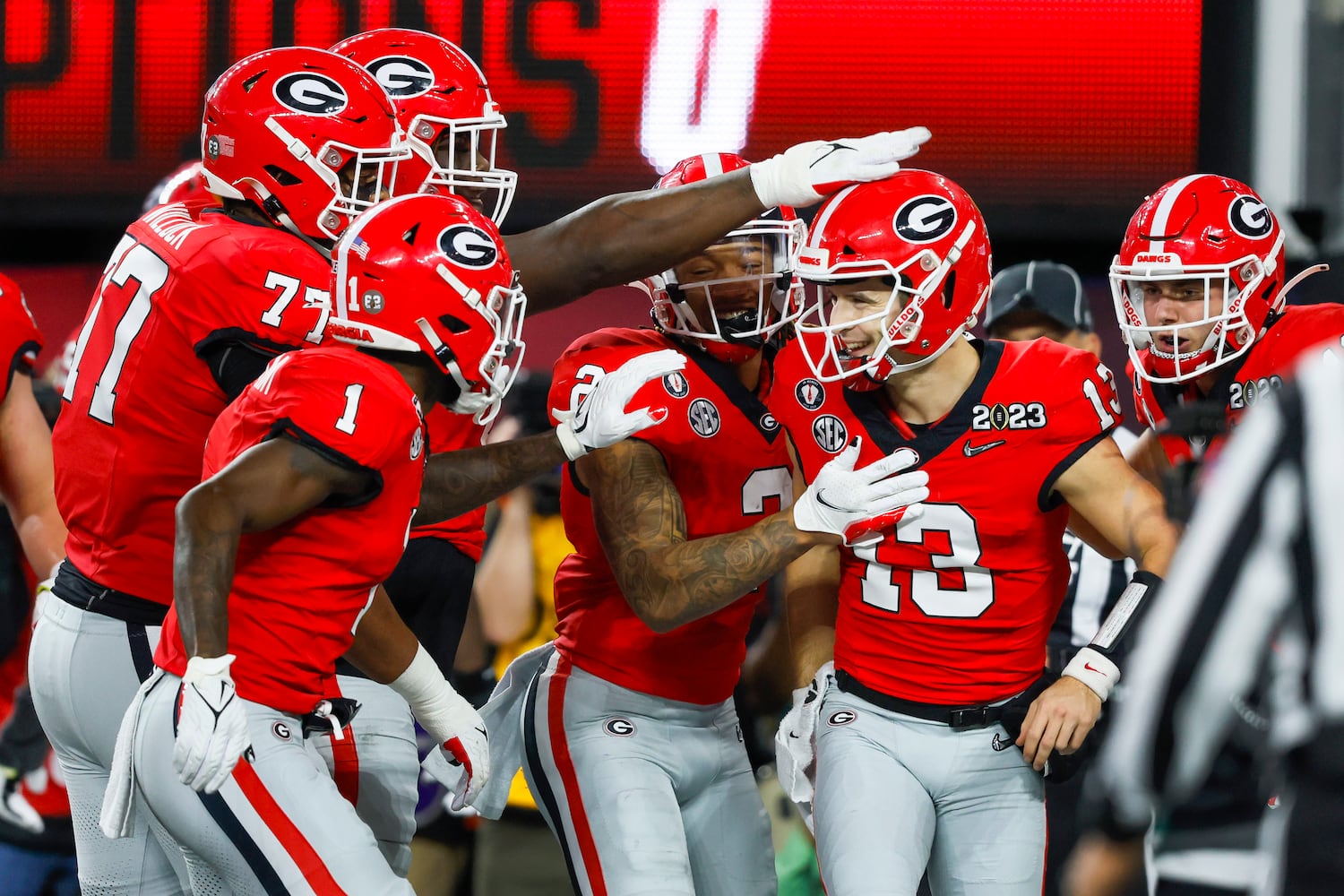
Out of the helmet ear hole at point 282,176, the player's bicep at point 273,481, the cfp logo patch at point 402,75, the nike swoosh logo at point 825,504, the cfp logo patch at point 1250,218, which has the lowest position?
the nike swoosh logo at point 825,504

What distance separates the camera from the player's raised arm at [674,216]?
10.0 ft

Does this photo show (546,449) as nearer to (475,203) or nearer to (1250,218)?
(475,203)

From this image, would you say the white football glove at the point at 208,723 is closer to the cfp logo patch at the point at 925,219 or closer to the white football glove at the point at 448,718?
the white football glove at the point at 448,718

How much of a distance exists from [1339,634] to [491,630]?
11.5 feet

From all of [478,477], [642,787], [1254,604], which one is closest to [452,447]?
[478,477]

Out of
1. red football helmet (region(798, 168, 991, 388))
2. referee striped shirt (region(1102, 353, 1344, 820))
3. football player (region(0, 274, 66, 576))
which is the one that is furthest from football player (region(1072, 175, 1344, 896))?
football player (region(0, 274, 66, 576))

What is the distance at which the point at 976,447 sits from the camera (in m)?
2.91

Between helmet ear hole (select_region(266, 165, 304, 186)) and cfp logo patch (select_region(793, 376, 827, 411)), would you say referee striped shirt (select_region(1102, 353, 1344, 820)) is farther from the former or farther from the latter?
helmet ear hole (select_region(266, 165, 304, 186))

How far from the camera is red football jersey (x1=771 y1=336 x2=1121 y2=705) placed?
2.90 m

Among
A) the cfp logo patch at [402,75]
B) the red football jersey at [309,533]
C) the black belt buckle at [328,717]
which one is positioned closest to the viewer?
the red football jersey at [309,533]

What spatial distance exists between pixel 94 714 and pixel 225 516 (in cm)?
79

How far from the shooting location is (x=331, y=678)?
9.04 ft

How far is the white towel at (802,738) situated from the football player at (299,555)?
0.87m

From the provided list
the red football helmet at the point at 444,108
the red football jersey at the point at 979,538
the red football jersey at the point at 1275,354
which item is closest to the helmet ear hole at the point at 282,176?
the red football helmet at the point at 444,108
